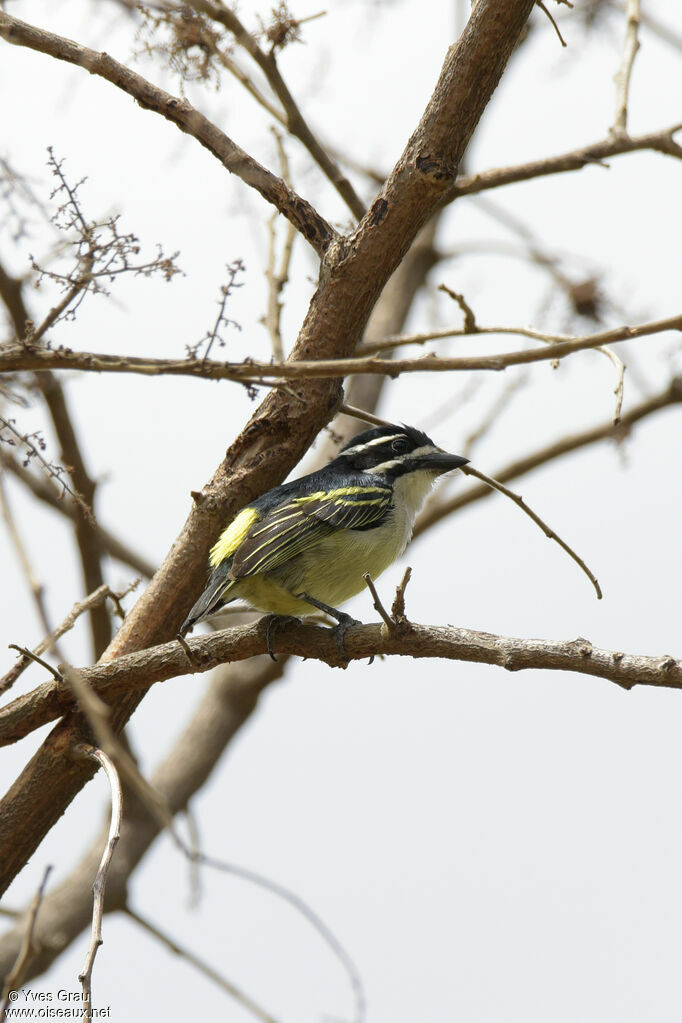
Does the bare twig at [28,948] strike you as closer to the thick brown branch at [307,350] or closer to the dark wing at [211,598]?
the thick brown branch at [307,350]

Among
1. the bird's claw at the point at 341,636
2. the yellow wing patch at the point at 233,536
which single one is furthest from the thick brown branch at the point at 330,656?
the yellow wing patch at the point at 233,536

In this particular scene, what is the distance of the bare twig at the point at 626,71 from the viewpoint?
5160mm

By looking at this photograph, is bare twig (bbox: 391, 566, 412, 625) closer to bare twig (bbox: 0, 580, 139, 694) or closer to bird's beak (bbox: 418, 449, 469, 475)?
bare twig (bbox: 0, 580, 139, 694)

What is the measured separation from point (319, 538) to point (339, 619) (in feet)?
1.84

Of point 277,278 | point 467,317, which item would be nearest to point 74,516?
point 277,278

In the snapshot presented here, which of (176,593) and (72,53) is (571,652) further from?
(72,53)

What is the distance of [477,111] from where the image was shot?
4449mm

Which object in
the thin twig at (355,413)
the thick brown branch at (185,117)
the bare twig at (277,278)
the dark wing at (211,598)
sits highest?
the bare twig at (277,278)

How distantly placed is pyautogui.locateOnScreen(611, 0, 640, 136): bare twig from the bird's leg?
283 centimetres

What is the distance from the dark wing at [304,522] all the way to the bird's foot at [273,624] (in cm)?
24

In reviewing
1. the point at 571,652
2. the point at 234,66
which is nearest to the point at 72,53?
the point at 234,66

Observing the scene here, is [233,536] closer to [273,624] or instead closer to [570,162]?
[273,624]

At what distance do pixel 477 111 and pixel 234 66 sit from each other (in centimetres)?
175

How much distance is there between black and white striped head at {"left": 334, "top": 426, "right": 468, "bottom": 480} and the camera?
6.19 metres
